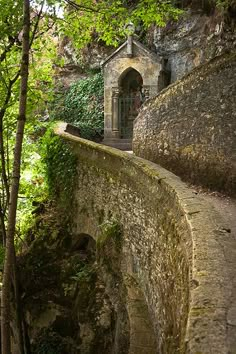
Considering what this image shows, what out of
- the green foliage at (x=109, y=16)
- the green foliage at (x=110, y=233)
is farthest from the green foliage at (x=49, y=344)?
the green foliage at (x=109, y=16)

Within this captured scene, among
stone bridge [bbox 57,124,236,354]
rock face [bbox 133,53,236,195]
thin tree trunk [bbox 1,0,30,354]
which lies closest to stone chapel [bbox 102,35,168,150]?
stone bridge [bbox 57,124,236,354]

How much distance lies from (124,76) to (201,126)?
40.7 feet

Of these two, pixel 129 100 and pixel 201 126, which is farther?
pixel 129 100

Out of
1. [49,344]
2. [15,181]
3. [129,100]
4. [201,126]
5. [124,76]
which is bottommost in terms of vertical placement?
[49,344]

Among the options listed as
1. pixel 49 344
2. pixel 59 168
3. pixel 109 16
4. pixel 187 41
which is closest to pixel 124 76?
pixel 187 41

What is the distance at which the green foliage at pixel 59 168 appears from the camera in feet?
31.6

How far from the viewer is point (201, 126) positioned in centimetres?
559

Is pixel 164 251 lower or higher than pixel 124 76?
lower

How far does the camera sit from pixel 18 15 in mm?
6508

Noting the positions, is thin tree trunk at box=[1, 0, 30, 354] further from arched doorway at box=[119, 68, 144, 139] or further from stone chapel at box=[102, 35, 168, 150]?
arched doorway at box=[119, 68, 144, 139]

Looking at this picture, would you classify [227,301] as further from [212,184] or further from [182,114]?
[182,114]

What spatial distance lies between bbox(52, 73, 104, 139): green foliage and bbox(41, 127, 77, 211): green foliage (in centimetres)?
654

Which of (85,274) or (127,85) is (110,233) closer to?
(85,274)

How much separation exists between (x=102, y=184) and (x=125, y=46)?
34.3 ft
